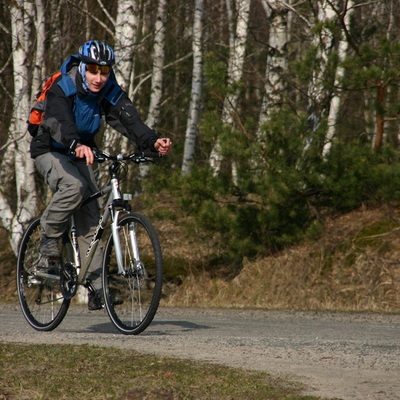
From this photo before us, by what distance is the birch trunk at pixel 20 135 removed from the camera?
15.2 meters

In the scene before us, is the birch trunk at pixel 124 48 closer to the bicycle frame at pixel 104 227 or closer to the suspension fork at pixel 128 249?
the bicycle frame at pixel 104 227

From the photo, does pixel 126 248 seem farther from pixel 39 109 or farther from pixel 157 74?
pixel 157 74

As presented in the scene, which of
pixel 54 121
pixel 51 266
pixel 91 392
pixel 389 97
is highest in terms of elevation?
pixel 389 97

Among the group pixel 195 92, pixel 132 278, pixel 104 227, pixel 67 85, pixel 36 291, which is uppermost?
pixel 195 92

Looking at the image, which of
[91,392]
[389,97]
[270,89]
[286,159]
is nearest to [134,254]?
[91,392]

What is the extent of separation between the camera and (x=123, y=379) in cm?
611

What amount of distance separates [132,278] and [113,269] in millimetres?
249

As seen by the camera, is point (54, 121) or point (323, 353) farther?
point (54, 121)

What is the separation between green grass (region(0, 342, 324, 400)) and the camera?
5727 mm

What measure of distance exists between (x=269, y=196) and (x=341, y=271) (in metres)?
1.53

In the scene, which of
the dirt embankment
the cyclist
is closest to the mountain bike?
the cyclist

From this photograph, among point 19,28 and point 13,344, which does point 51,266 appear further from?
point 19,28

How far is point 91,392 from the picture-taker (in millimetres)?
5754

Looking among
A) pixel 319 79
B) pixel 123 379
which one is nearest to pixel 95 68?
pixel 123 379
